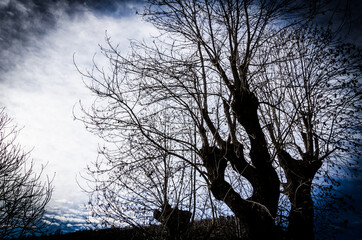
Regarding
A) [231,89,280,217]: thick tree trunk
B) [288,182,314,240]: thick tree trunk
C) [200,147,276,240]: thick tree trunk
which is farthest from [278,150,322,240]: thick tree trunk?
[200,147,276,240]: thick tree trunk

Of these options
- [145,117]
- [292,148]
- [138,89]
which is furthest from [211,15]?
[292,148]

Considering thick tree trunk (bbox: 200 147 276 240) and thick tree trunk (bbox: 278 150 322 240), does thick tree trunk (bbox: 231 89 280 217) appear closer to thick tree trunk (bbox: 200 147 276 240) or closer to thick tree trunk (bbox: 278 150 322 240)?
thick tree trunk (bbox: 200 147 276 240)

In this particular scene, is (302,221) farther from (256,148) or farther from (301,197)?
(256,148)

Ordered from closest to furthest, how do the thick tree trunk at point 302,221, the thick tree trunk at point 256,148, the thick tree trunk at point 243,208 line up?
the thick tree trunk at point 243,208
the thick tree trunk at point 256,148
the thick tree trunk at point 302,221

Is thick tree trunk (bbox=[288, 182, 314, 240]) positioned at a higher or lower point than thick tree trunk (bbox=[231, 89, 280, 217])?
lower

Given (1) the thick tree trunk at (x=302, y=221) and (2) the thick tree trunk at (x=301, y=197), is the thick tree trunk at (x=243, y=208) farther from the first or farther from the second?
(1) the thick tree trunk at (x=302, y=221)

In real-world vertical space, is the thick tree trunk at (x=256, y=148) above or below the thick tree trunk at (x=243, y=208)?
above

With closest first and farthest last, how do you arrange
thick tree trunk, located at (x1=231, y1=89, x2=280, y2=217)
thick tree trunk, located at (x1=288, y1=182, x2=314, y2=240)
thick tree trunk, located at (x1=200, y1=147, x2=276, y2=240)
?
thick tree trunk, located at (x1=200, y1=147, x2=276, y2=240), thick tree trunk, located at (x1=231, y1=89, x2=280, y2=217), thick tree trunk, located at (x1=288, y1=182, x2=314, y2=240)

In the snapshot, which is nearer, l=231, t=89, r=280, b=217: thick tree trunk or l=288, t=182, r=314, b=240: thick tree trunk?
l=231, t=89, r=280, b=217: thick tree trunk

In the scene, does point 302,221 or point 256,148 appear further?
point 302,221

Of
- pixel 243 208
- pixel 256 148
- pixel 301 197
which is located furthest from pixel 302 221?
pixel 256 148

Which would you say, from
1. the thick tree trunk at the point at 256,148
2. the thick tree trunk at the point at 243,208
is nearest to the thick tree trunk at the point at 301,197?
the thick tree trunk at the point at 256,148

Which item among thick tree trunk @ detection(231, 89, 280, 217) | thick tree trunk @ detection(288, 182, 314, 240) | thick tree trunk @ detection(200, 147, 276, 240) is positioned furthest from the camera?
thick tree trunk @ detection(288, 182, 314, 240)

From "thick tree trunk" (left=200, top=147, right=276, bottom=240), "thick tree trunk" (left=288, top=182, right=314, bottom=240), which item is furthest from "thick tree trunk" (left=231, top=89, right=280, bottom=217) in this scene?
"thick tree trunk" (left=288, top=182, right=314, bottom=240)
